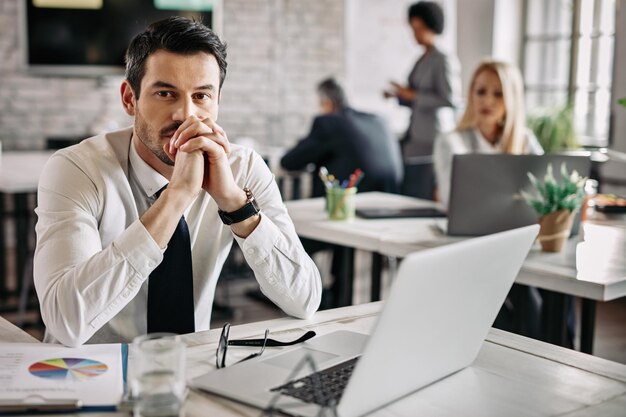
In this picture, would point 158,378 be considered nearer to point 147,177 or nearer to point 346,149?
point 147,177

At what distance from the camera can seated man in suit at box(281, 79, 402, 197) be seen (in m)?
3.90

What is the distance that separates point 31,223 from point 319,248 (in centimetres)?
170

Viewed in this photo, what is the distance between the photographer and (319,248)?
3879 mm

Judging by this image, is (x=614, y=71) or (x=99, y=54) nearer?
(x=614, y=71)

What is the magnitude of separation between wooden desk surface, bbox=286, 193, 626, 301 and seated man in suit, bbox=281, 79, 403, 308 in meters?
0.79

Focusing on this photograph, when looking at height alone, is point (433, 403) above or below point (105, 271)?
below

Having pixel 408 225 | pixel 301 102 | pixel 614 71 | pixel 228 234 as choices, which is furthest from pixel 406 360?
pixel 301 102

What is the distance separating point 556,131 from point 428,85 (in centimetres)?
87

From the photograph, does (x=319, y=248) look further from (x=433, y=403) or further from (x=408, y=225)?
(x=433, y=403)

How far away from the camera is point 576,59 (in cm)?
554

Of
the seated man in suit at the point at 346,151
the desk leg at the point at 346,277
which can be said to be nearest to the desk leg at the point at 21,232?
the seated man in suit at the point at 346,151

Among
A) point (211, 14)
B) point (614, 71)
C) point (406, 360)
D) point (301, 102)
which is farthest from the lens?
point (301, 102)

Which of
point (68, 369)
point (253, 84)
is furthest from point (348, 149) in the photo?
point (68, 369)

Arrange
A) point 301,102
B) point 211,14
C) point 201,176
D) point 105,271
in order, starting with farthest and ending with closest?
point 301,102
point 211,14
point 201,176
point 105,271
